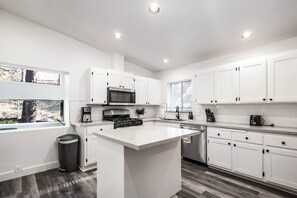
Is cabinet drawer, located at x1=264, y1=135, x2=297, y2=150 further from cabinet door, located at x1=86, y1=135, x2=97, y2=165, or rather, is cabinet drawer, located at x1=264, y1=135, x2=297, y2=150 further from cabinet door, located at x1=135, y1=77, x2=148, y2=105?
cabinet door, located at x1=86, y1=135, x2=97, y2=165

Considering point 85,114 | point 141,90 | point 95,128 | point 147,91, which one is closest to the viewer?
point 95,128

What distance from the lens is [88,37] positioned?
3.55 m

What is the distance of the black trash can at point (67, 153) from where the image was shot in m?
3.00

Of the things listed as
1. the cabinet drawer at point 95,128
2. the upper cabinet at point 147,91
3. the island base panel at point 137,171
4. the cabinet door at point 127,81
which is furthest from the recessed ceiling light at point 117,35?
the island base panel at point 137,171

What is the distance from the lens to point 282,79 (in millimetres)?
2539

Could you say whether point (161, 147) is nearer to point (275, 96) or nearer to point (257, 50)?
point (275, 96)

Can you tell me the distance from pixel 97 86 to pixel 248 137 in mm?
3366

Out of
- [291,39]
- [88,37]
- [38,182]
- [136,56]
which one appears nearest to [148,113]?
[136,56]

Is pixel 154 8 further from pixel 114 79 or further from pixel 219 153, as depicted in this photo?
pixel 219 153

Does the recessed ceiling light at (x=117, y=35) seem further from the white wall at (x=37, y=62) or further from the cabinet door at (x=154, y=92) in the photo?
the cabinet door at (x=154, y=92)

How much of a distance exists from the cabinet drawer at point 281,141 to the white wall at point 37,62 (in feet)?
13.0

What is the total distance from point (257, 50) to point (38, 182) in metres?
5.03

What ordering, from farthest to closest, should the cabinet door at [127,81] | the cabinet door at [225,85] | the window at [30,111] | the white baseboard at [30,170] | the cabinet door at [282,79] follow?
the cabinet door at [127,81], the cabinet door at [225,85], the window at [30,111], the white baseboard at [30,170], the cabinet door at [282,79]

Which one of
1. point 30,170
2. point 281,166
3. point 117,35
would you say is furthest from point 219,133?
point 30,170
